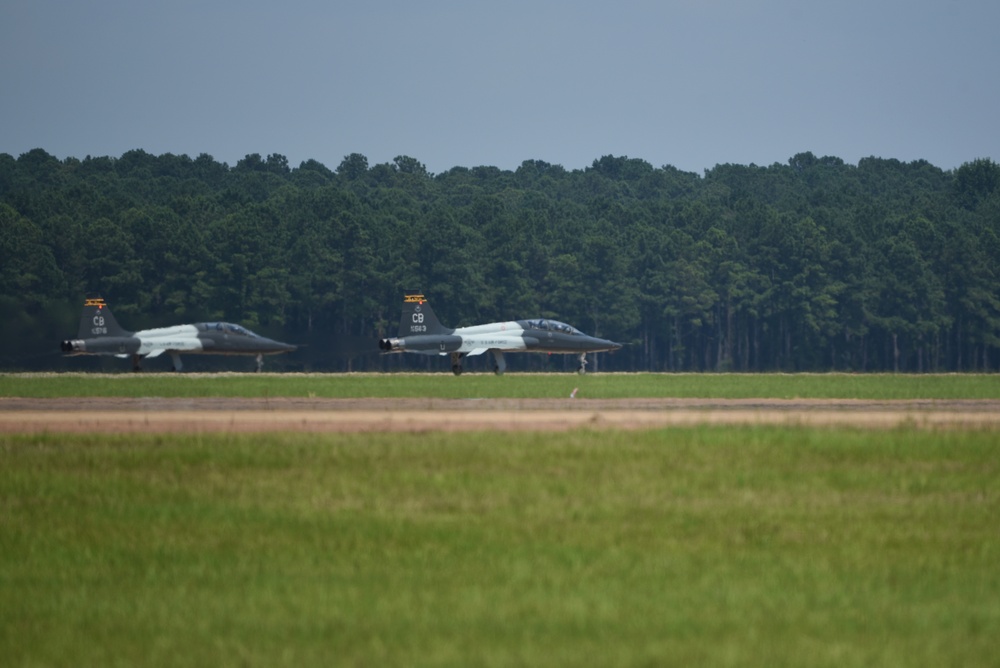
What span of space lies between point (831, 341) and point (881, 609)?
4518 inches

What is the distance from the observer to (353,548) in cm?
1662

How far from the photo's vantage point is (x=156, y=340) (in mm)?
74375

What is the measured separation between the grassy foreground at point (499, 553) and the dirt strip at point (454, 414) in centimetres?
479

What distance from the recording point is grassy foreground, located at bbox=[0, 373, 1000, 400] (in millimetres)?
47625

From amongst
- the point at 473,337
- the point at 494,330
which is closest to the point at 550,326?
the point at 494,330

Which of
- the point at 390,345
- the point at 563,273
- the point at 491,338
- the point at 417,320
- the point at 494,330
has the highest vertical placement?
the point at 563,273

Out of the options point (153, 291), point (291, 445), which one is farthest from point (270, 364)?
point (291, 445)

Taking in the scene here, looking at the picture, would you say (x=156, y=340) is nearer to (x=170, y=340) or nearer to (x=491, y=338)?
(x=170, y=340)

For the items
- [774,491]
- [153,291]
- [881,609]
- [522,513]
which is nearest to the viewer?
[881,609]

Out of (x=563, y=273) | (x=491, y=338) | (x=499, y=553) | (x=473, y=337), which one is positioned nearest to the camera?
(x=499, y=553)

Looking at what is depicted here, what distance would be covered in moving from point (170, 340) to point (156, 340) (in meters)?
0.77

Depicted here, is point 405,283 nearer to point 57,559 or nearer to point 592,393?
point 592,393

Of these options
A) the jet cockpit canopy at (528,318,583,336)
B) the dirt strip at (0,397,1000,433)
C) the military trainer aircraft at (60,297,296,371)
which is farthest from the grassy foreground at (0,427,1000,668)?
the military trainer aircraft at (60,297,296,371)

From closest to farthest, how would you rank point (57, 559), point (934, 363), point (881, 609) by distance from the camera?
point (881, 609) → point (57, 559) → point (934, 363)
